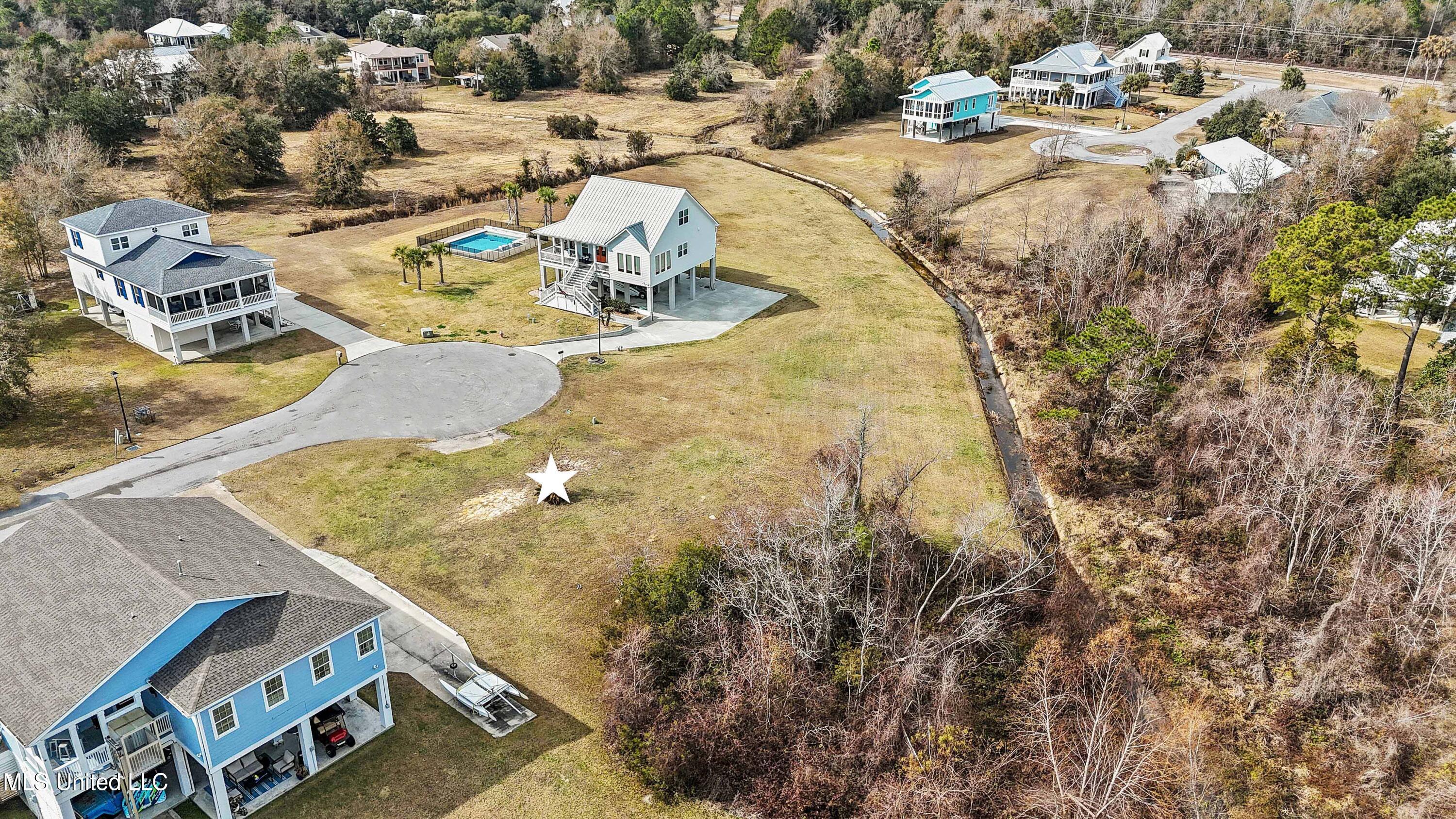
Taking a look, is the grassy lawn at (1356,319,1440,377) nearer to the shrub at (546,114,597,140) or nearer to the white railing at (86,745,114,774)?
the white railing at (86,745,114,774)

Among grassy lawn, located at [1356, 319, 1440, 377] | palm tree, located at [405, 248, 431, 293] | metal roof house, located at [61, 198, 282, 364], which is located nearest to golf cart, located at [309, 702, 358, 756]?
metal roof house, located at [61, 198, 282, 364]

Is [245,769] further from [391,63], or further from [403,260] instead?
[391,63]

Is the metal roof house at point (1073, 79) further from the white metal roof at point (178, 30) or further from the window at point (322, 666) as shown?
the white metal roof at point (178, 30)

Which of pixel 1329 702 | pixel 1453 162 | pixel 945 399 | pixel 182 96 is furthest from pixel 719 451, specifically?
pixel 182 96

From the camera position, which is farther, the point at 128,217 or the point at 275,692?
the point at 128,217

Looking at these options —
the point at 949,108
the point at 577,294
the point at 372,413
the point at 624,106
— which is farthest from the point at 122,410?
the point at 624,106

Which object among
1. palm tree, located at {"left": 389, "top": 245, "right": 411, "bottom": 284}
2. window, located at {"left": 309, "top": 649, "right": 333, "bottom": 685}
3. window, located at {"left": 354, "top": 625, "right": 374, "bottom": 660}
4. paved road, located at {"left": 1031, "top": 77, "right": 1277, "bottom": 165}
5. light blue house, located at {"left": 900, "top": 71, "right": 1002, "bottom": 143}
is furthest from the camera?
light blue house, located at {"left": 900, "top": 71, "right": 1002, "bottom": 143}
